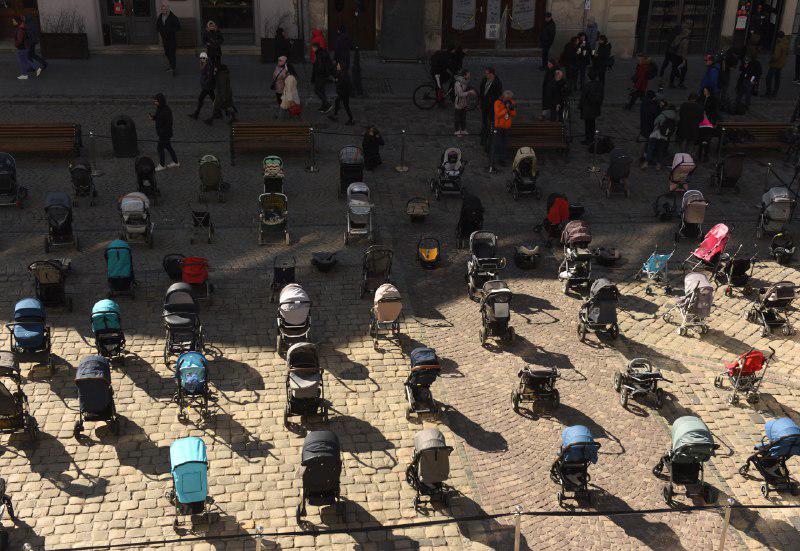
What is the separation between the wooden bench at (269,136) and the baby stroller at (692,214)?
33.0 ft

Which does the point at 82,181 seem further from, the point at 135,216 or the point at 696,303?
the point at 696,303

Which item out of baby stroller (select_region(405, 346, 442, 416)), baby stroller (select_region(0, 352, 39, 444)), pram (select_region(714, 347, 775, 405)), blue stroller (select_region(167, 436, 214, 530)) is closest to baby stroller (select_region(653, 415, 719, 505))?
pram (select_region(714, 347, 775, 405))

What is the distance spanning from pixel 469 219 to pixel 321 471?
9.47 meters

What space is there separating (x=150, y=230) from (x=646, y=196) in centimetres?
1299

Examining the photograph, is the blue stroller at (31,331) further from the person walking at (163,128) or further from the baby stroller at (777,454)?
the baby stroller at (777,454)

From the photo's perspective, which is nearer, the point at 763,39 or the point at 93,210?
the point at 93,210

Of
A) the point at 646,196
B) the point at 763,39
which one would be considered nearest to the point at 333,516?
the point at 646,196

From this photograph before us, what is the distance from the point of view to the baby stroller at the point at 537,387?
15711mm

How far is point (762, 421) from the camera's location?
1616cm

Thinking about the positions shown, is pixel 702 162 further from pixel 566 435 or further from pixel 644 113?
pixel 566 435

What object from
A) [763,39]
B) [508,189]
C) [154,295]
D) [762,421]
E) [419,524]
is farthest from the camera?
[763,39]

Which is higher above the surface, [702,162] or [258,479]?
[702,162]

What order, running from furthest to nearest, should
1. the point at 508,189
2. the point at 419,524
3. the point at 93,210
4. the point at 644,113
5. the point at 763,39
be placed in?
the point at 763,39 < the point at 644,113 < the point at 508,189 < the point at 93,210 < the point at 419,524

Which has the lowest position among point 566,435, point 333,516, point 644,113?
point 333,516
